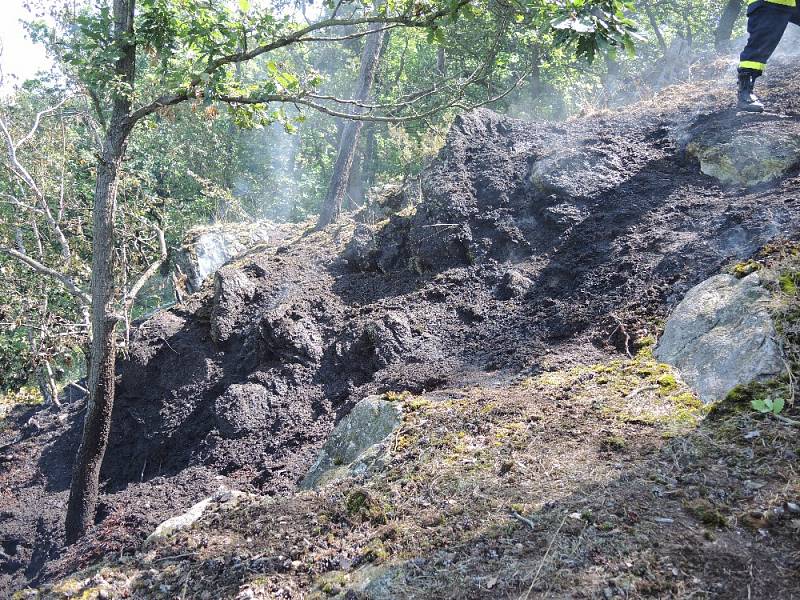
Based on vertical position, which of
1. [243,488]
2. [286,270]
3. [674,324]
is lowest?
[243,488]

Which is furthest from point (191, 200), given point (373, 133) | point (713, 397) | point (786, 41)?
point (713, 397)

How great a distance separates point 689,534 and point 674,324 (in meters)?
1.84

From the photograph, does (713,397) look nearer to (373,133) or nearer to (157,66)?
(157,66)

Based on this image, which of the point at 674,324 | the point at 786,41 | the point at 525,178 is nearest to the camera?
the point at 674,324

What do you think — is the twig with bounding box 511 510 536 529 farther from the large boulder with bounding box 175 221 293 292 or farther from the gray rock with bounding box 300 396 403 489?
the large boulder with bounding box 175 221 293 292

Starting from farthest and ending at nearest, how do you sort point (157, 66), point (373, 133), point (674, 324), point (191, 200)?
1. point (373, 133)
2. point (191, 200)
3. point (157, 66)
4. point (674, 324)

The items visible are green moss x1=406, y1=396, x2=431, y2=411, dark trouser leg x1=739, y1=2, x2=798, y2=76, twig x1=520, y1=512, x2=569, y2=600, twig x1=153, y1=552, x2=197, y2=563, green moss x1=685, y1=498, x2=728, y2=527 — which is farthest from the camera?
dark trouser leg x1=739, y1=2, x2=798, y2=76

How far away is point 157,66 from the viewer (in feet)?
13.9

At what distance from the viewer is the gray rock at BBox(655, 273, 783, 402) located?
298cm

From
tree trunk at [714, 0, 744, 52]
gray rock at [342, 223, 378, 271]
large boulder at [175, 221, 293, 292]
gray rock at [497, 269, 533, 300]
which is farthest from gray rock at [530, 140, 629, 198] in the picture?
tree trunk at [714, 0, 744, 52]

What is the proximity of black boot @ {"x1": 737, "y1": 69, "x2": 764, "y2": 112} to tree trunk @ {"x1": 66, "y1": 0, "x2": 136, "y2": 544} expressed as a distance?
5638 millimetres

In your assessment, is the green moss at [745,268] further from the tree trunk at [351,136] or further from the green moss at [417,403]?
the tree trunk at [351,136]

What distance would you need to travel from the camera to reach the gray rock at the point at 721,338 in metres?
2.98

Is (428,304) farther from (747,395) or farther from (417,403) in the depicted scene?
(747,395)
